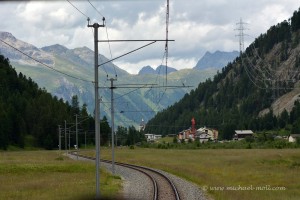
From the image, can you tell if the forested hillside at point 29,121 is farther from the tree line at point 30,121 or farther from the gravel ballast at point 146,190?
the gravel ballast at point 146,190

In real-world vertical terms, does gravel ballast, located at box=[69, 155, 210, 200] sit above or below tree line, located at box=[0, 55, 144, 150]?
below

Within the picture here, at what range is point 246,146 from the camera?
6540 inches

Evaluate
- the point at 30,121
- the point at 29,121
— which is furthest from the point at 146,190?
the point at 29,121

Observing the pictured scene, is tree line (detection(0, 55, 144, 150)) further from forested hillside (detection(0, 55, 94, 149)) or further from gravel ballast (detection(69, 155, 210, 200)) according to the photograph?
gravel ballast (detection(69, 155, 210, 200))

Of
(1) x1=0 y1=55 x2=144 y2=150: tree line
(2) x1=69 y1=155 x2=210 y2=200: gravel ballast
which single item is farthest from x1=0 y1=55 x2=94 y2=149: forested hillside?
(2) x1=69 y1=155 x2=210 y2=200: gravel ballast

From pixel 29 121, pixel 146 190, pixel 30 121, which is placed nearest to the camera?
pixel 146 190

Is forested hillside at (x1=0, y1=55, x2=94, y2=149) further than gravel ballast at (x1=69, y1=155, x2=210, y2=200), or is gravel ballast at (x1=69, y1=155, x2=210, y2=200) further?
forested hillside at (x1=0, y1=55, x2=94, y2=149)

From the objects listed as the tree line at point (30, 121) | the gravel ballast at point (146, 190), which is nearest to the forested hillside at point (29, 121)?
the tree line at point (30, 121)

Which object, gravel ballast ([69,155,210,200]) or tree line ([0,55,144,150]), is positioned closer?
gravel ballast ([69,155,210,200])

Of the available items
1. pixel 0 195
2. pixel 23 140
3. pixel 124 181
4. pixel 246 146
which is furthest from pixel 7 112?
pixel 0 195

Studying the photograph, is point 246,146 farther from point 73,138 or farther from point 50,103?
point 50,103

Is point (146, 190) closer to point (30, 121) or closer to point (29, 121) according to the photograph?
point (30, 121)

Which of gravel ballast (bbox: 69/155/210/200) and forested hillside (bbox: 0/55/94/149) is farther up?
forested hillside (bbox: 0/55/94/149)

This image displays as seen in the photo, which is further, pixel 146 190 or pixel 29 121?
pixel 29 121
